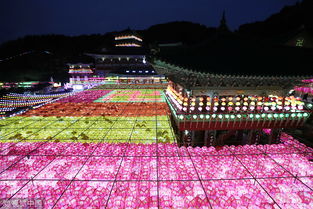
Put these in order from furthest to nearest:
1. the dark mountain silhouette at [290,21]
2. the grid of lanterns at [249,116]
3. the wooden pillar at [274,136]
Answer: the dark mountain silhouette at [290,21] < the wooden pillar at [274,136] < the grid of lanterns at [249,116]

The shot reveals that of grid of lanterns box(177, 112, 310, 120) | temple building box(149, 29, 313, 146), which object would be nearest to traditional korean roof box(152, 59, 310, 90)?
temple building box(149, 29, 313, 146)

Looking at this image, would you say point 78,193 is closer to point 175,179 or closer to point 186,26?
point 175,179

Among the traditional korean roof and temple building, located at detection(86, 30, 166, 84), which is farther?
temple building, located at detection(86, 30, 166, 84)

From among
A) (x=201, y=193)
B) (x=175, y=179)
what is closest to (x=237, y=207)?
(x=201, y=193)

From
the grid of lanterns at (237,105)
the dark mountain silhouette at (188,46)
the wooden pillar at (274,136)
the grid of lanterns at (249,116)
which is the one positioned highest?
the dark mountain silhouette at (188,46)

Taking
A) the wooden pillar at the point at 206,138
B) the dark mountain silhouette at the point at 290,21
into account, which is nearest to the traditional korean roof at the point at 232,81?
the wooden pillar at the point at 206,138

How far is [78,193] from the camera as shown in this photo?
585cm

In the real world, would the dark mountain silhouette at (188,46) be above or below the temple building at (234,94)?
above

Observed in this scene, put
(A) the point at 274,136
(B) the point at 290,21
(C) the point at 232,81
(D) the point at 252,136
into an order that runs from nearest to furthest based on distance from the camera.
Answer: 1. (C) the point at 232,81
2. (D) the point at 252,136
3. (A) the point at 274,136
4. (B) the point at 290,21

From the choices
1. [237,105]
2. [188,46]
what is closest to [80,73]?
[188,46]

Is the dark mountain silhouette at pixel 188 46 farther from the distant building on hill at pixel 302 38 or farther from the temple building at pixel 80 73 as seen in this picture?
the temple building at pixel 80 73

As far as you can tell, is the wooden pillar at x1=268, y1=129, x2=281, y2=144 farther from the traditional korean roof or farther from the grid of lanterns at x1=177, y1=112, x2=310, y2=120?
the traditional korean roof

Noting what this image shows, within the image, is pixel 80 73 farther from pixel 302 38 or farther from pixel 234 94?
pixel 302 38

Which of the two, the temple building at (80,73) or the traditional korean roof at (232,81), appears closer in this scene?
the traditional korean roof at (232,81)
